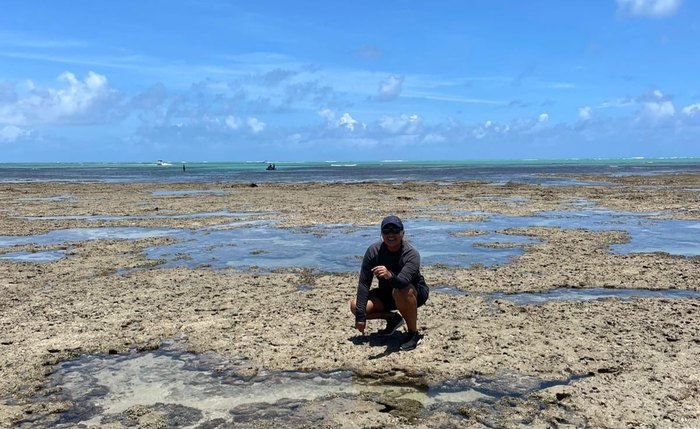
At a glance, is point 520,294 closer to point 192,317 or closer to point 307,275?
point 307,275

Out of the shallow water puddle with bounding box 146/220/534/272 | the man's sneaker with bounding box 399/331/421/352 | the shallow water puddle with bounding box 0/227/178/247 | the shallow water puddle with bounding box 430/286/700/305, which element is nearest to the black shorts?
the man's sneaker with bounding box 399/331/421/352

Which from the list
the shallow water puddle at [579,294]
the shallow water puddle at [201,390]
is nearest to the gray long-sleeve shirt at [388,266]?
the shallow water puddle at [201,390]

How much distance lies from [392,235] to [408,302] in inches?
35.8

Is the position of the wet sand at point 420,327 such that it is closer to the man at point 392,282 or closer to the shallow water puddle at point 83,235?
the man at point 392,282

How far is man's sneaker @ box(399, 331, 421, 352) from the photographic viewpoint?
7.22m

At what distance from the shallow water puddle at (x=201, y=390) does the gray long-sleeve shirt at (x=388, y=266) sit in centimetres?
98

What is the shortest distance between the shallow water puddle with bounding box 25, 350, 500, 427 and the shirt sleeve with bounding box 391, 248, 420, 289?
1.24m

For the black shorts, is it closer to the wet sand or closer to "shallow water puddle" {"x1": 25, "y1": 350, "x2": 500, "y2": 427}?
the wet sand

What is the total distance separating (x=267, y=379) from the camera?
647 cm

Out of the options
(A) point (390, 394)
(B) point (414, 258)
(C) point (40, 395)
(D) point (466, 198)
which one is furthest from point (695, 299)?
(D) point (466, 198)

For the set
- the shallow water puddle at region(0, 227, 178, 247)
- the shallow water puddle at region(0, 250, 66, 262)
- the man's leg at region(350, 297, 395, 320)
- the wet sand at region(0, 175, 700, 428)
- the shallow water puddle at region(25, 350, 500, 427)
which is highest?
the man's leg at region(350, 297, 395, 320)

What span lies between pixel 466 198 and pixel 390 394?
26.0 m

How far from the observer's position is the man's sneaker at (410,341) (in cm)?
722

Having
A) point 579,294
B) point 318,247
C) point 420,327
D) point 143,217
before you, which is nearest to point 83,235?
point 143,217
